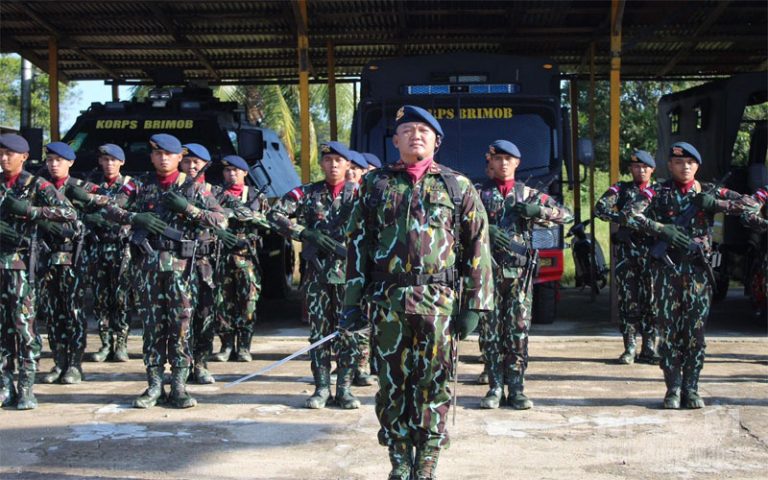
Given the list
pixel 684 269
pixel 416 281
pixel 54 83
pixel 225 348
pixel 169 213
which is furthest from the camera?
pixel 54 83

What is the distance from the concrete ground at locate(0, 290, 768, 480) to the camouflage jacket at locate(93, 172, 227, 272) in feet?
3.49

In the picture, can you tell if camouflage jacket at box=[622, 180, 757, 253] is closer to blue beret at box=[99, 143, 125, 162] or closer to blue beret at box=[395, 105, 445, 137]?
blue beret at box=[395, 105, 445, 137]

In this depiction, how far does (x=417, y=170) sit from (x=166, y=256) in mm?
2905

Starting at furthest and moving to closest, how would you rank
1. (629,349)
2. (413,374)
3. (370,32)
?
1. (370,32)
2. (629,349)
3. (413,374)

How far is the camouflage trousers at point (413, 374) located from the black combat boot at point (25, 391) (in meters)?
3.34

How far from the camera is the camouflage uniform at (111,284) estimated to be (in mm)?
9711

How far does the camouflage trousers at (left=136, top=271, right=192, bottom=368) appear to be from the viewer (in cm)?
761

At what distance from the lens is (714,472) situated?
5895 millimetres

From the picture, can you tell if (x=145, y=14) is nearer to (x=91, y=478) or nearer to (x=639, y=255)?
(x=639, y=255)

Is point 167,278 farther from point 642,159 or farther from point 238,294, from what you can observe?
point 642,159

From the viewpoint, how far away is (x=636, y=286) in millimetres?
9891

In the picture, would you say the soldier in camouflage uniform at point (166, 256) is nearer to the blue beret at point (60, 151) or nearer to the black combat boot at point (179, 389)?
the black combat boot at point (179, 389)

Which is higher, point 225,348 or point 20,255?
point 20,255

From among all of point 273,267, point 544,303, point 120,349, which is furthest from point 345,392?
point 273,267
